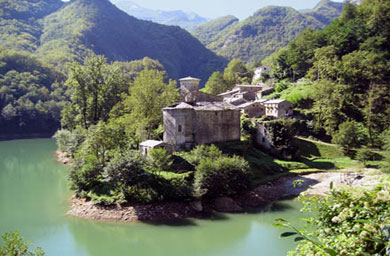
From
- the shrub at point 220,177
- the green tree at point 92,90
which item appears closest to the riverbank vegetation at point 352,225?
the shrub at point 220,177

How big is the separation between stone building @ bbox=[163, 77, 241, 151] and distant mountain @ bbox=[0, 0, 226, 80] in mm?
72050

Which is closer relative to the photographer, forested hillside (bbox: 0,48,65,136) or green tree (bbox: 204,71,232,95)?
green tree (bbox: 204,71,232,95)

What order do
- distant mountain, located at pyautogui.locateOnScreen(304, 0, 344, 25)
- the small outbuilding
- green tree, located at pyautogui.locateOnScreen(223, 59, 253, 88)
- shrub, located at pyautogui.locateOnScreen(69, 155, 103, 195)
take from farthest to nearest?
distant mountain, located at pyautogui.locateOnScreen(304, 0, 344, 25)
green tree, located at pyautogui.locateOnScreen(223, 59, 253, 88)
the small outbuilding
shrub, located at pyautogui.locateOnScreen(69, 155, 103, 195)

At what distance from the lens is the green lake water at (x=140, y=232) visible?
16.8 metres

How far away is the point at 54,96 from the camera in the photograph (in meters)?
70.8

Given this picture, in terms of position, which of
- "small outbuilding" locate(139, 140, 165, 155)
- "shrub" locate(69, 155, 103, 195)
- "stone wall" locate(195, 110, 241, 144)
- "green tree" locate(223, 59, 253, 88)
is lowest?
"shrub" locate(69, 155, 103, 195)

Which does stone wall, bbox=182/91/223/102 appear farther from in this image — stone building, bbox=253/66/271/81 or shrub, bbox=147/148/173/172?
stone building, bbox=253/66/271/81

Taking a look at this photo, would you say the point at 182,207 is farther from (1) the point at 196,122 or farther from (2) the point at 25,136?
(2) the point at 25,136

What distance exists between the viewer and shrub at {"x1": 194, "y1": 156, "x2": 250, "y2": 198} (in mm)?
21905

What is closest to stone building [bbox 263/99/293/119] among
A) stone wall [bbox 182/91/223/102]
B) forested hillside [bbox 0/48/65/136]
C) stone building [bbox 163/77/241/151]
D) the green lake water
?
stone building [bbox 163/77/241/151]

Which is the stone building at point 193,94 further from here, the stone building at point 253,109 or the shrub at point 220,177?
the shrub at point 220,177

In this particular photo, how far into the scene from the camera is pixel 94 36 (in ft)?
386

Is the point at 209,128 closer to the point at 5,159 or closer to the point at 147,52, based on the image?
the point at 5,159

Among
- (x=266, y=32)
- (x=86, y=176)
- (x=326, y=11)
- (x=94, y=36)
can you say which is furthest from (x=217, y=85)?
(x=326, y=11)
